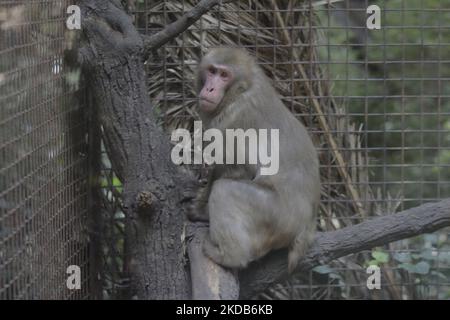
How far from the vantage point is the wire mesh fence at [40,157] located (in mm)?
4473

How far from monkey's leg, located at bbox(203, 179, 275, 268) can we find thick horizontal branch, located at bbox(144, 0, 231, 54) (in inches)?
43.9

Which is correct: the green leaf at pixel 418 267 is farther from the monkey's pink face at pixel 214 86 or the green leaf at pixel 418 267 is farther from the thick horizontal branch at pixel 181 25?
the thick horizontal branch at pixel 181 25

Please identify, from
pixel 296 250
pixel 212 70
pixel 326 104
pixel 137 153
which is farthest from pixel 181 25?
pixel 326 104

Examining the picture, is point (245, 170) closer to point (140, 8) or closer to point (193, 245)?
point (193, 245)

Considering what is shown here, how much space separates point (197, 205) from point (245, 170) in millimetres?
425

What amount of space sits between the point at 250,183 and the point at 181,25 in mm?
1203

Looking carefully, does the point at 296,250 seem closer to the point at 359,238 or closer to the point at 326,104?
the point at 359,238

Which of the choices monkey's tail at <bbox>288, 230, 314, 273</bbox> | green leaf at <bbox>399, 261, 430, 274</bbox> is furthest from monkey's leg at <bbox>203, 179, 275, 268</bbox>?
green leaf at <bbox>399, 261, 430, 274</bbox>

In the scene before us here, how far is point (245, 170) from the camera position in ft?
18.8

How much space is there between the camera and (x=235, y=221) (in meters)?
5.37

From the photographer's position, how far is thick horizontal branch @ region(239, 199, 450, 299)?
18.7ft

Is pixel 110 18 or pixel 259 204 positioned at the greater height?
pixel 110 18

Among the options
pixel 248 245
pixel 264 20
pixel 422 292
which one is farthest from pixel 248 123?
pixel 422 292

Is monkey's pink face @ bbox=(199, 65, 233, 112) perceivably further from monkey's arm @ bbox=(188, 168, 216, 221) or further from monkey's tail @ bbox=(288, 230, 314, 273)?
monkey's tail @ bbox=(288, 230, 314, 273)
